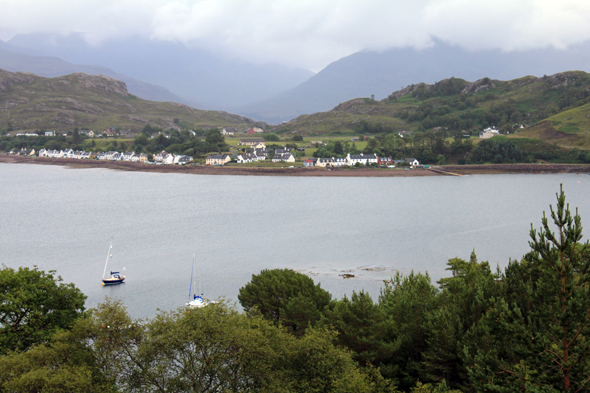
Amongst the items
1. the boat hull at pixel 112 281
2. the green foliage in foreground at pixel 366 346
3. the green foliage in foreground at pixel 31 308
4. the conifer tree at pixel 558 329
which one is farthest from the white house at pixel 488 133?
the green foliage in foreground at pixel 31 308

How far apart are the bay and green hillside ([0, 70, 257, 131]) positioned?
7791 centimetres

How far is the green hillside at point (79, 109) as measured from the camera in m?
148

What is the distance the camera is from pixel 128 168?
100750 mm

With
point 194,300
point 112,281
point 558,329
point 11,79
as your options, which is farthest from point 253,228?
point 11,79

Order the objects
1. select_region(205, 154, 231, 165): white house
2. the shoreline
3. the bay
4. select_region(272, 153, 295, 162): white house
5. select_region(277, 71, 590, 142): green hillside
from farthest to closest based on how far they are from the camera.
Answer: select_region(277, 71, 590, 142): green hillside → select_region(205, 154, 231, 165): white house → select_region(272, 153, 295, 162): white house → the shoreline → the bay

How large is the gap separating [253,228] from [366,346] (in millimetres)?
29582

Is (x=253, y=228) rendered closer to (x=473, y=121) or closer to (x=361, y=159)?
(x=361, y=159)

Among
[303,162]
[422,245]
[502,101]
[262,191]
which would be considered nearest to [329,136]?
[303,162]

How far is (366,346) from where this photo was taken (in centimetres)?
1543

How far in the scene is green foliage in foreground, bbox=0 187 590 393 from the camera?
9195 millimetres

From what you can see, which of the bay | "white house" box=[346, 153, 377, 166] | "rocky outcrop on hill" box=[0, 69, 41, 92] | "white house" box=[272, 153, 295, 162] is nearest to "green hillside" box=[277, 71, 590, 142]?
"white house" box=[346, 153, 377, 166]

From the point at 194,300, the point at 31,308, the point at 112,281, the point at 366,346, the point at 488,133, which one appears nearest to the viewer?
the point at 31,308

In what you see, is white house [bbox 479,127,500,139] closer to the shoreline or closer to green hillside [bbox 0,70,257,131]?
the shoreline

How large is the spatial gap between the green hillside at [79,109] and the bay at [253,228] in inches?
3067
